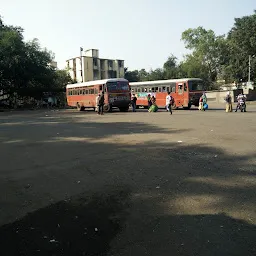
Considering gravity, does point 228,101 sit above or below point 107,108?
Result: above

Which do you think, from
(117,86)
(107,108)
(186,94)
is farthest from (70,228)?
(186,94)

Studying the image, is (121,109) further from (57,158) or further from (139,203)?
(139,203)

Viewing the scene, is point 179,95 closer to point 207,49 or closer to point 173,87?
point 173,87

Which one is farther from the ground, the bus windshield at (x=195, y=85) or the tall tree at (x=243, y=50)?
the tall tree at (x=243, y=50)

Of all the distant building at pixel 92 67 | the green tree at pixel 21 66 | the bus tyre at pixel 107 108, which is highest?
the distant building at pixel 92 67

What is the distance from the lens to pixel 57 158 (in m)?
7.41

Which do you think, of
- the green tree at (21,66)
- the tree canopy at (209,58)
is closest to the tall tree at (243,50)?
the tree canopy at (209,58)

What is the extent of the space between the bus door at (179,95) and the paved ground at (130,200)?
17.8m

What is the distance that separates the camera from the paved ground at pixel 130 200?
3.27 meters

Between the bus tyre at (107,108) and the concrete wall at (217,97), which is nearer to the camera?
the bus tyre at (107,108)

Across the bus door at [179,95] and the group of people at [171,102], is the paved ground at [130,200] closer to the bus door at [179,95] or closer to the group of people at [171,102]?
the group of people at [171,102]

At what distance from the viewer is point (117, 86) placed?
24.8m

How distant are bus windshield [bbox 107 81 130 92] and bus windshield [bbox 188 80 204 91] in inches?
213

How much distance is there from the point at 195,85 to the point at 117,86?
22.1 feet
